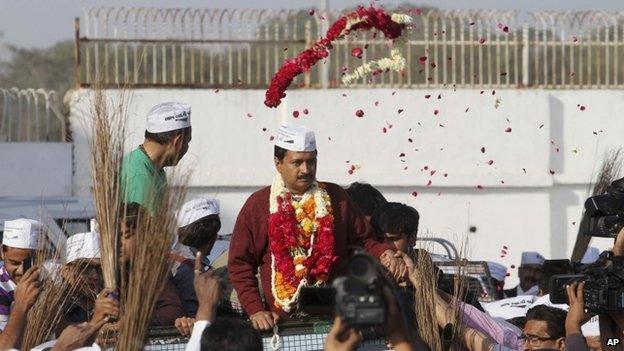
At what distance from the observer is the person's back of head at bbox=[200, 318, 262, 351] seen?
17.8ft

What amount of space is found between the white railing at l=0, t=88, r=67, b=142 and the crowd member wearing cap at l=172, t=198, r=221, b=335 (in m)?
11.7

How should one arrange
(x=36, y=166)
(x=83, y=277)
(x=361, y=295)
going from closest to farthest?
(x=361, y=295), (x=83, y=277), (x=36, y=166)

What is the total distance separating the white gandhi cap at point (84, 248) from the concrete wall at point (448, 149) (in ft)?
38.9

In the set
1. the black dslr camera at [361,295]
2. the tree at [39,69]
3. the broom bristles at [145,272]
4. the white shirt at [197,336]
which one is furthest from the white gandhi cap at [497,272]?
the tree at [39,69]

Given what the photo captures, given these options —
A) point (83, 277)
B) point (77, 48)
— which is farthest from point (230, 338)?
point (77, 48)

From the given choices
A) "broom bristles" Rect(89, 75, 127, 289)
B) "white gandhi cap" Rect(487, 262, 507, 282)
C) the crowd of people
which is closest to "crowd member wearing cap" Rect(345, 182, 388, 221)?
the crowd of people

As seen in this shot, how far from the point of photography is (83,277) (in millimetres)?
7305

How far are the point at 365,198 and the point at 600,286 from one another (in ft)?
7.27

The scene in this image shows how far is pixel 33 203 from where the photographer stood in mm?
13320

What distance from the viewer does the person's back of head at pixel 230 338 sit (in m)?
5.41

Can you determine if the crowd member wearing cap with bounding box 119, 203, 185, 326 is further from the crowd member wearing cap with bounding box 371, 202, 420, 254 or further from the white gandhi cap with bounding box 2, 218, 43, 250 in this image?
the crowd member wearing cap with bounding box 371, 202, 420, 254

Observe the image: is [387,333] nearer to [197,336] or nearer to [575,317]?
[197,336]

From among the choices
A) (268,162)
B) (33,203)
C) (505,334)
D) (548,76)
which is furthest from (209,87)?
(505,334)

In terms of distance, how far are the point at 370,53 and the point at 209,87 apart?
6.75 ft
